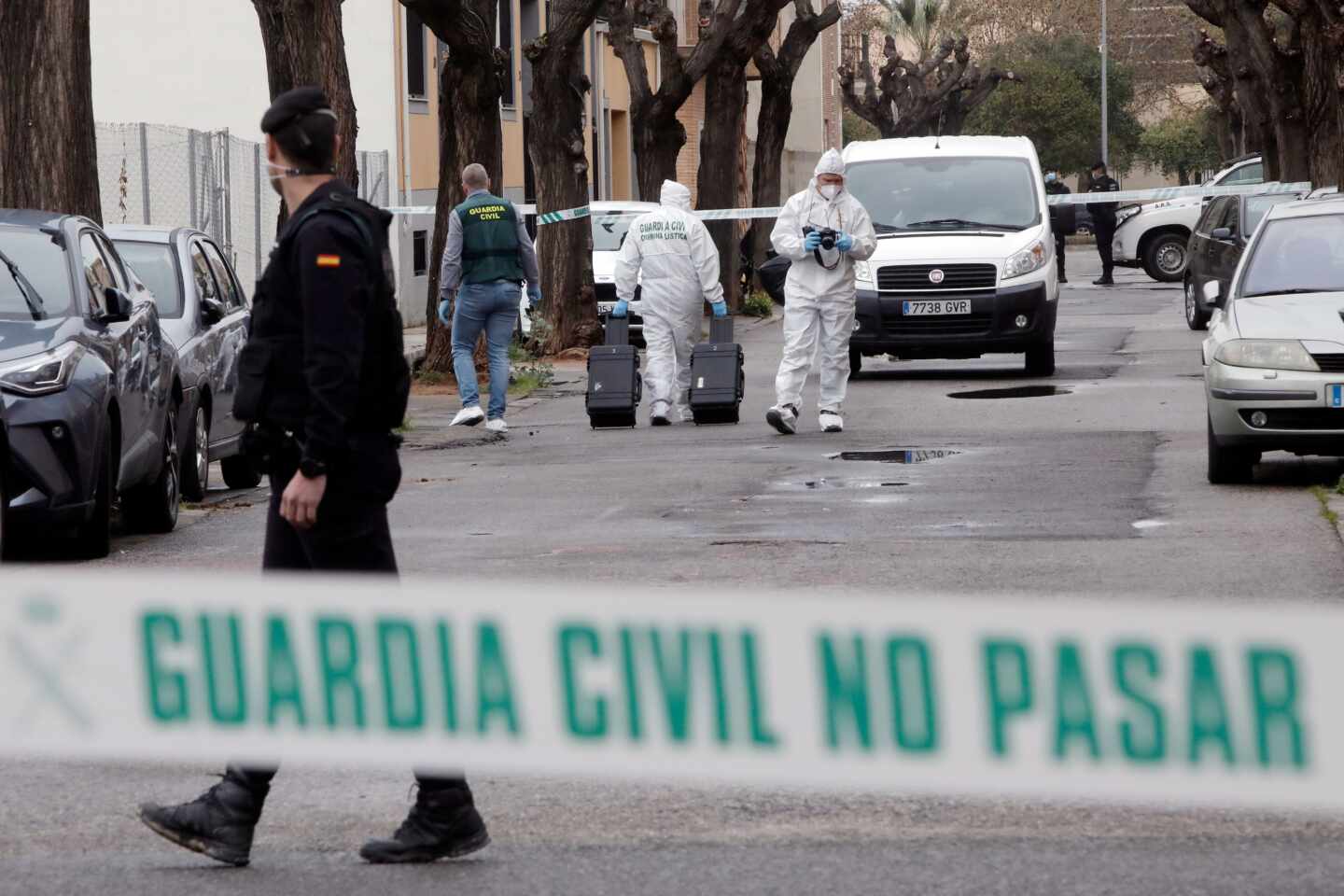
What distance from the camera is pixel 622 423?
17703 mm

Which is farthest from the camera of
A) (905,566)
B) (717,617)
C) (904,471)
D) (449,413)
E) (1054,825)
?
(449,413)

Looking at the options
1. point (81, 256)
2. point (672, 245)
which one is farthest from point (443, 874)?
point (672, 245)

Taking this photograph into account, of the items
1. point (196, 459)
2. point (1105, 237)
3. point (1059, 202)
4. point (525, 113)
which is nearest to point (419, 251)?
point (525, 113)

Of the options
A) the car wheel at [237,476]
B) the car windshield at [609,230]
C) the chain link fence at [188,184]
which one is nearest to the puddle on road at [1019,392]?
the car wheel at [237,476]

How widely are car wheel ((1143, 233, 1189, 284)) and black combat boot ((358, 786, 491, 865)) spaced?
115ft

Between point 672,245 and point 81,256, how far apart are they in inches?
254

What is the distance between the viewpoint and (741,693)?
5.70 meters

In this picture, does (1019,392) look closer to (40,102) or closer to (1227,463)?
(1227,463)

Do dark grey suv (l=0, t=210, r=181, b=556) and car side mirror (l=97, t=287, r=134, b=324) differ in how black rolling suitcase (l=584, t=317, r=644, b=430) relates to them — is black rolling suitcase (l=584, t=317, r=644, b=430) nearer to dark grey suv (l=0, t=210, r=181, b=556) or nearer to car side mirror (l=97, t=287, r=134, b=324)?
dark grey suv (l=0, t=210, r=181, b=556)

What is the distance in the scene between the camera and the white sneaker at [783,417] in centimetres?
1620

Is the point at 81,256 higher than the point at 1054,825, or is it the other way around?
the point at 81,256

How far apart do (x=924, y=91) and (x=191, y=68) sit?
132ft

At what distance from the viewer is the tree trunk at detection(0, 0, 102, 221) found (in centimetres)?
1490

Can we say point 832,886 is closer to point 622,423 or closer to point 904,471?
point 904,471
